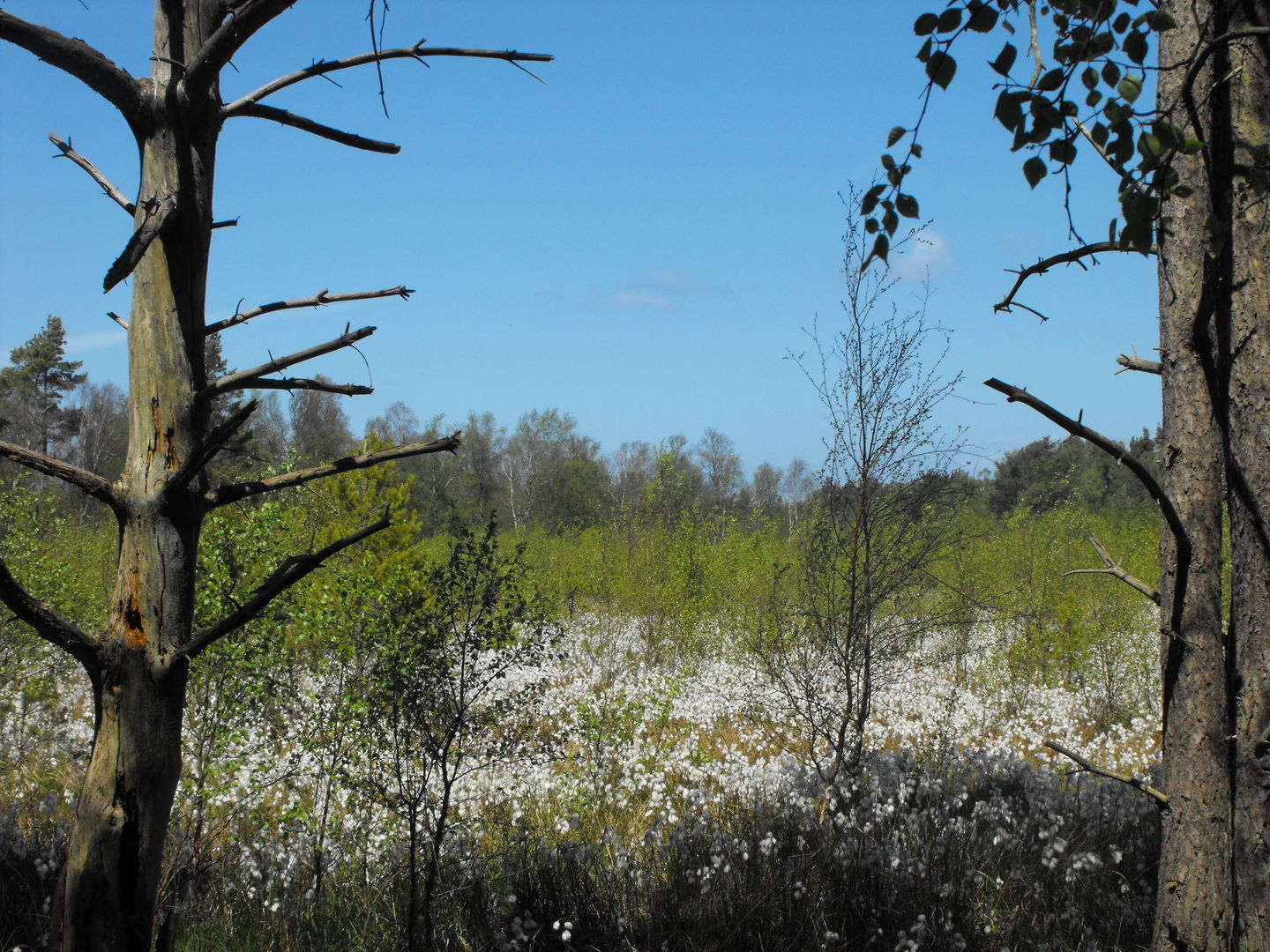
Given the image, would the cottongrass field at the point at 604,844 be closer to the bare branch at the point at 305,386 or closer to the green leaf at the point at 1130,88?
the bare branch at the point at 305,386

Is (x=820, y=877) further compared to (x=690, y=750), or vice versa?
(x=690, y=750)

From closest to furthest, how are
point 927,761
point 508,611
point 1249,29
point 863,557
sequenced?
point 1249,29
point 508,611
point 863,557
point 927,761

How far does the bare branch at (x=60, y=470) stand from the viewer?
88.4 inches

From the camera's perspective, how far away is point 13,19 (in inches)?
86.0

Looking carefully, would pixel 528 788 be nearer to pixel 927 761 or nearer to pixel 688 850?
pixel 688 850

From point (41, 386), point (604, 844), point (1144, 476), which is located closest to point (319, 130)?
point (1144, 476)

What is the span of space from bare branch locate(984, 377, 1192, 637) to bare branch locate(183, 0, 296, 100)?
2.25 meters

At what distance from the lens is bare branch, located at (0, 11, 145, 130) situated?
2.22 meters

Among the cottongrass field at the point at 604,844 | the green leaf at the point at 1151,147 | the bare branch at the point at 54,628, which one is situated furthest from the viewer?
the cottongrass field at the point at 604,844

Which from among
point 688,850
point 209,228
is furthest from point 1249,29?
point 688,850

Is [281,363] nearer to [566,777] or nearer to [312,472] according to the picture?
[312,472]

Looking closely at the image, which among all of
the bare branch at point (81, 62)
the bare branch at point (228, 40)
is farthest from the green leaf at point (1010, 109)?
the bare branch at point (81, 62)

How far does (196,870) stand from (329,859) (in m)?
1.04

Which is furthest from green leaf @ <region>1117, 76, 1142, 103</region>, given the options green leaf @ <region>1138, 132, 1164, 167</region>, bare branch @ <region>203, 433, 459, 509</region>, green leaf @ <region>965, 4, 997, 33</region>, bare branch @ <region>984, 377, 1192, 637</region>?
bare branch @ <region>203, 433, 459, 509</region>
